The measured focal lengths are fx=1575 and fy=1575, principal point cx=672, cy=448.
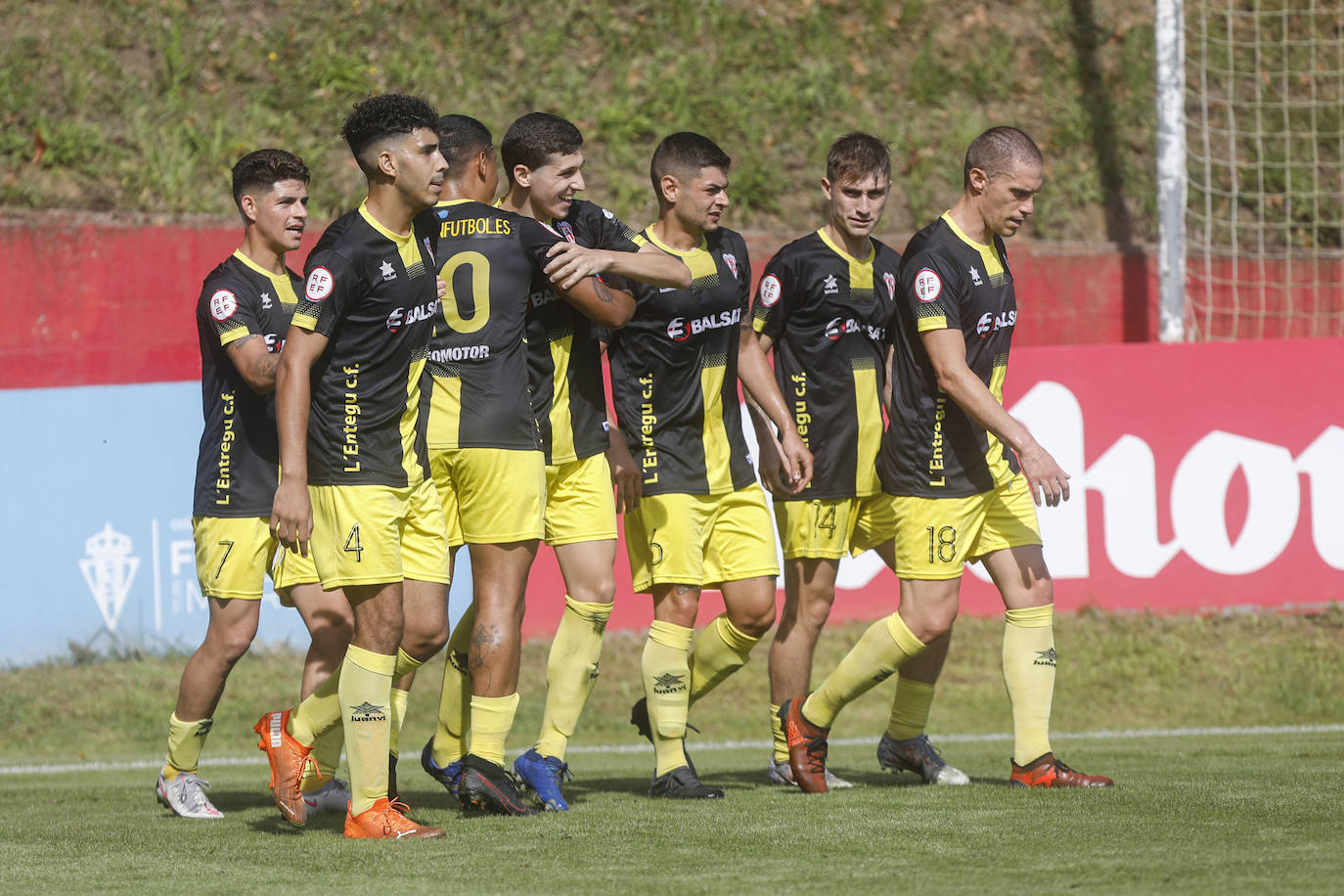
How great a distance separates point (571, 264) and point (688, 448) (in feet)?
3.64

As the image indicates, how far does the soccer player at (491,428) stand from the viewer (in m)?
5.92

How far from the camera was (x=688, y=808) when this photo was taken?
5895 mm

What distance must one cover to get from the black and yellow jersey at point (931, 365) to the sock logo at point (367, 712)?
7.51ft

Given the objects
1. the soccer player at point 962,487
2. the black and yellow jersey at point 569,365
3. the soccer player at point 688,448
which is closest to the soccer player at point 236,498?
the black and yellow jersey at point 569,365

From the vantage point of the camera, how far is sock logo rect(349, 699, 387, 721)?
17.3 feet

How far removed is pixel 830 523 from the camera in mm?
7004

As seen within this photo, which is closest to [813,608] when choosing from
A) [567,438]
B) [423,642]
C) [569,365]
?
[567,438]

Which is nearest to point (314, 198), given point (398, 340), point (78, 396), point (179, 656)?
point (78, 396)

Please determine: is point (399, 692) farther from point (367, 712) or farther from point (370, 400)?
point (370, 400)

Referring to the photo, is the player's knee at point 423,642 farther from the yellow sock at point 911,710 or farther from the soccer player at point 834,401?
the yellow sock at point 911,710

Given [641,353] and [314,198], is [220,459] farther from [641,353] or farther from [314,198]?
[314,198]

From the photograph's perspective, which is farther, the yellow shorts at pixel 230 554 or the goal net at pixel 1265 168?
the goal net at pixel 1265 168

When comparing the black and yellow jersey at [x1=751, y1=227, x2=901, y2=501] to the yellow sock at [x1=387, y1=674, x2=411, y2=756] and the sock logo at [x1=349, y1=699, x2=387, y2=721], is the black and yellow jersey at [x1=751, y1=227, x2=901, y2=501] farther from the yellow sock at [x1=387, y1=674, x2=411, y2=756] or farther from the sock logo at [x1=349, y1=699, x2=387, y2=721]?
the sock logo at [x1=349, y1=699, x2=387, y2=721]

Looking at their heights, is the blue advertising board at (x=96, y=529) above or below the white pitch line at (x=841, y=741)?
above
